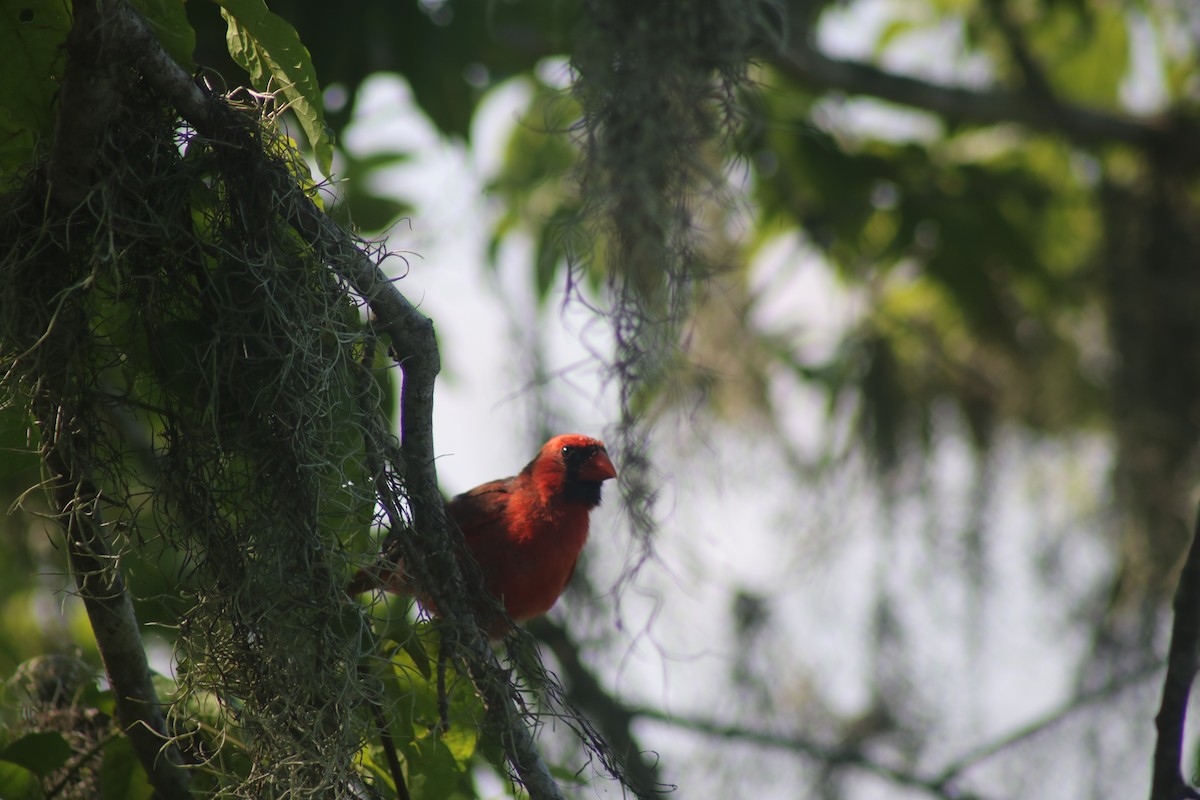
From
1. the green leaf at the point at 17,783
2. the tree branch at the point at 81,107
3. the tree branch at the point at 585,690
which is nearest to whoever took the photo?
the tree branch at the point at 81,107

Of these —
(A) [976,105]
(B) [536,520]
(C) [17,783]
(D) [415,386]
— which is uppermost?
(A) [976,105]

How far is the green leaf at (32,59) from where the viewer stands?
1747mm

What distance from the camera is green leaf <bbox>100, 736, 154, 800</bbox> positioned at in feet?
7.22

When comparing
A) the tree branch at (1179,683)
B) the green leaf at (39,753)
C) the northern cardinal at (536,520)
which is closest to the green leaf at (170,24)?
the green leaf at (39,753)

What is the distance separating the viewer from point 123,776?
2.21 meters

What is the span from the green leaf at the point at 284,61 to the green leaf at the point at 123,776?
1168mm

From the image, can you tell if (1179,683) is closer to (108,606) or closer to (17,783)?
(108,606)

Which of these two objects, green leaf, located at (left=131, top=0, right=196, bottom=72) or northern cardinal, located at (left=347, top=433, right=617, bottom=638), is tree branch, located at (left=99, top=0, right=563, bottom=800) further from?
northern cardinal, located at (left=347, top=433, right=617, bottom=638)

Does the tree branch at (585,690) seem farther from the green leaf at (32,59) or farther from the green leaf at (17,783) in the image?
the green leaf at (32,59)

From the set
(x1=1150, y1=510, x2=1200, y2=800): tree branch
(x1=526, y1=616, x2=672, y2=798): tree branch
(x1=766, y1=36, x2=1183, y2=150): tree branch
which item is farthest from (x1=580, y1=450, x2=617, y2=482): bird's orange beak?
(x1=766, y1=36, x2=1183, y2=150): tree branch

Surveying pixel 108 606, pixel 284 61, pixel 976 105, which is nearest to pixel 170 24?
pixel 284 61

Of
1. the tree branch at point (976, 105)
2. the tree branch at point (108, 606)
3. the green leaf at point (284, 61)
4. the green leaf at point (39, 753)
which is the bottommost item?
the green leaf at point (39, 753)

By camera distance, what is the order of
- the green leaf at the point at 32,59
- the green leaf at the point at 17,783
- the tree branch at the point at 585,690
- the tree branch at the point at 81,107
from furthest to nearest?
the tree branch at the point at 585,690
the green leaf at the point at 17,783
the green leaf at the point at 32,59
the tree branch at the point at 81,107

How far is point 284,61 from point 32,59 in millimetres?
372
